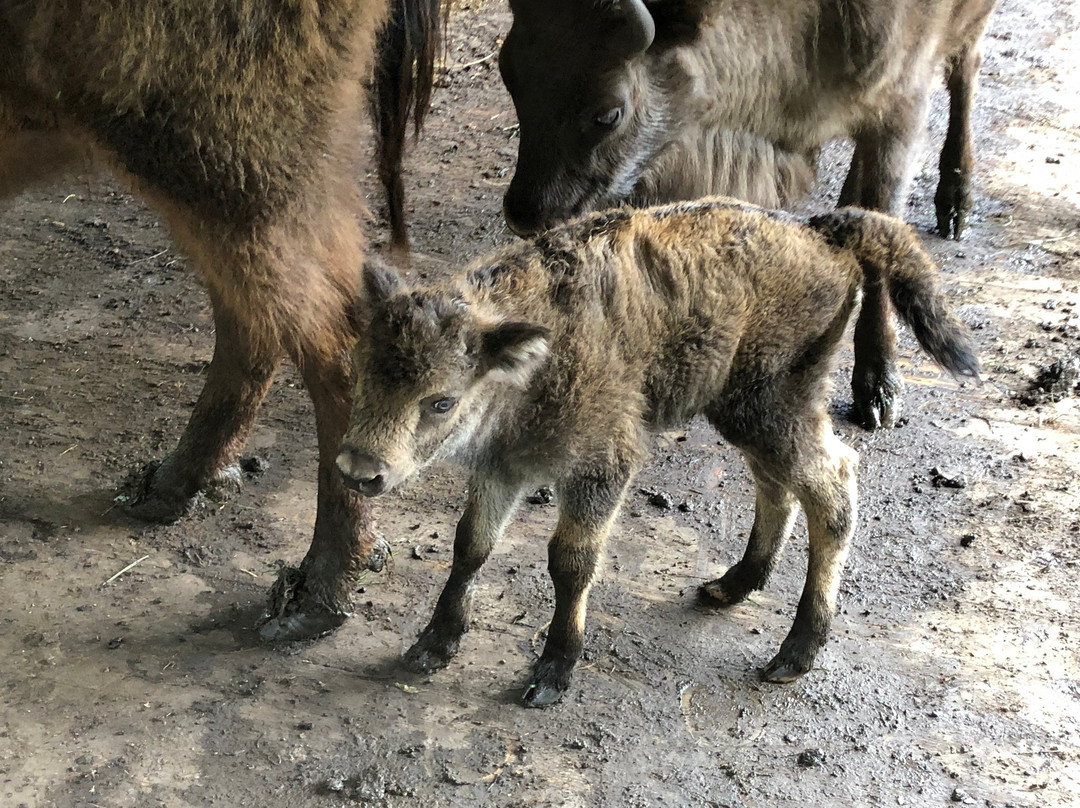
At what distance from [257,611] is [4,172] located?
1.38 meters

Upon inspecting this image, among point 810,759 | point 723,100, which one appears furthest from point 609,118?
point 810,759

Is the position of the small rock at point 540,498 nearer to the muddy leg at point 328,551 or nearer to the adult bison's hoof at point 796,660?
the muddy leg at point 328,551

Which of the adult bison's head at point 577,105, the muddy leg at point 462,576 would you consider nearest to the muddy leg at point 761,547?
the muddy leg at point 462,576

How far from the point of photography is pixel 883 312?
3922mm

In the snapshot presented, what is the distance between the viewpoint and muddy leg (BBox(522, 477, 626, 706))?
2.66m

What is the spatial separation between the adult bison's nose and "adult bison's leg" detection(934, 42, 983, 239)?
12.6ft

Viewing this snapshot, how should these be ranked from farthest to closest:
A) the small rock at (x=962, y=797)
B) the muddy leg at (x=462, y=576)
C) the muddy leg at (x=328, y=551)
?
1. the muddy leg at (x=328, y=551)
2. the muddy leg at (x=462, y=576)
3. the small rock at (x=962, y=797)

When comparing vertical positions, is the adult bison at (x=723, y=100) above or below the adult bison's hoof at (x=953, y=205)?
above

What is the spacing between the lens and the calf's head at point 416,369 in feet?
7.60

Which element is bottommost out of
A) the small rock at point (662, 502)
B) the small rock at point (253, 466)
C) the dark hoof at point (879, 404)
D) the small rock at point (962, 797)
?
the small rock at point (253, 466)

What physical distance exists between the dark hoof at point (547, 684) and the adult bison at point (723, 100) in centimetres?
150

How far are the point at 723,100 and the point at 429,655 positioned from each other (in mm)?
2192

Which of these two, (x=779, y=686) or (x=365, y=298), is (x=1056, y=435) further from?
(x=365, y=298)

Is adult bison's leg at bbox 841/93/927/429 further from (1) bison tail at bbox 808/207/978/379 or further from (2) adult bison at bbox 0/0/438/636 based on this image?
(2) adult bison at bbox 0/0/438/636
